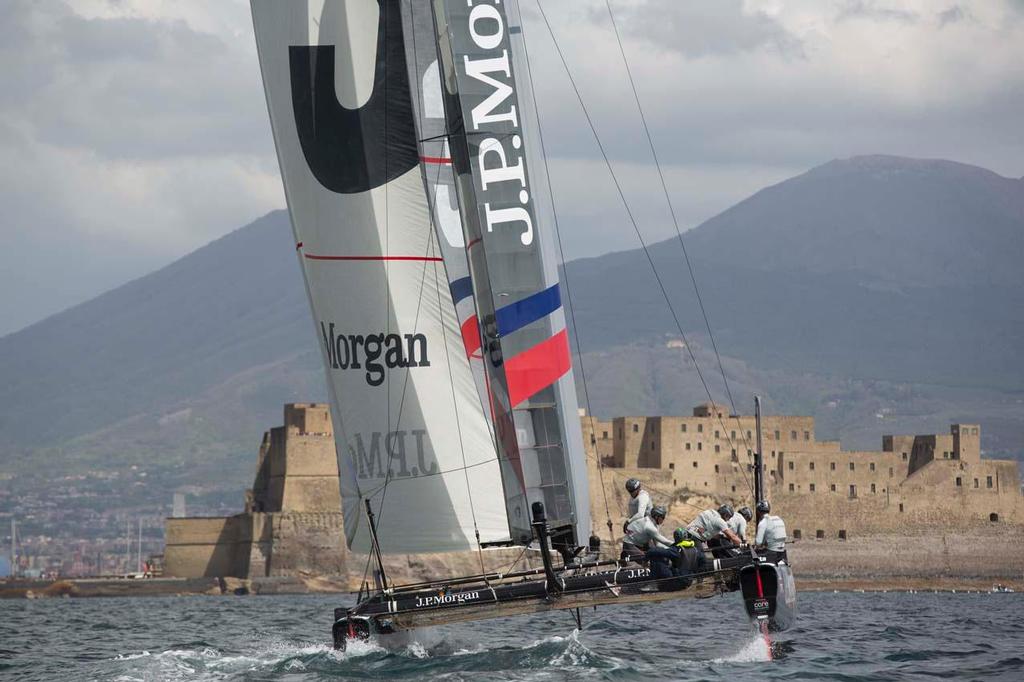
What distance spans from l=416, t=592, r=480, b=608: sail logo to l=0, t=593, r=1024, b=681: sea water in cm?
Result: 68

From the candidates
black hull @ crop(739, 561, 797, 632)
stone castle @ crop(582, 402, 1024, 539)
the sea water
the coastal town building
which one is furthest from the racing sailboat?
stone castle @ crop(582, 402, 1024, 539)

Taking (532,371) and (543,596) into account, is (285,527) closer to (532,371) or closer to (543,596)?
(543,596)

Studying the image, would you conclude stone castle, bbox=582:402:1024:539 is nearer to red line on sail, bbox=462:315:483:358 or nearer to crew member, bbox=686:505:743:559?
red line on sail, bbox=462:315:483:358

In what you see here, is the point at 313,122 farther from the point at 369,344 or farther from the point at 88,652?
the point at 88,652

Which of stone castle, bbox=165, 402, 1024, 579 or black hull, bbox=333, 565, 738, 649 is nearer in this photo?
black hull, bbox=333, 565, 738, 649

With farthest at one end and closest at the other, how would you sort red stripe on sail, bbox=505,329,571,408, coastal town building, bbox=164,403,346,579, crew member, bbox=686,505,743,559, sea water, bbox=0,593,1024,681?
coastal town building, bbox=164,403,346,579, crew member, bbox=686,505,743,559, sea water, bbox=0,593,1024,681, red stripe on sail, bbox=505,329,571,408

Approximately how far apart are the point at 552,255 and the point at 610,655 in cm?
507

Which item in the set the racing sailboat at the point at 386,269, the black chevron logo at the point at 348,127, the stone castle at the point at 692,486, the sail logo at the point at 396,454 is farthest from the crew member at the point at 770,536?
the stone castle at the point at 692,486

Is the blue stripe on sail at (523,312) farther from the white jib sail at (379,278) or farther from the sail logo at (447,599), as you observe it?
the white jib sail at (379,278)

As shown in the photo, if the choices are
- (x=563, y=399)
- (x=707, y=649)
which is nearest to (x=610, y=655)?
(x=707, y=649)

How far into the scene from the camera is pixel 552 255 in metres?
17.1

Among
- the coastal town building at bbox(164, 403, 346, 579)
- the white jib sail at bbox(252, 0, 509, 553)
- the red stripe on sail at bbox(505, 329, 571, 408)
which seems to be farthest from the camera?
the coastal town building at bbox(164, 403, 346, 579)

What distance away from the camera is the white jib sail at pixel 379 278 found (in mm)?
19750

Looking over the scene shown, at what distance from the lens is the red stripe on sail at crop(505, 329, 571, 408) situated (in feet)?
55.5
